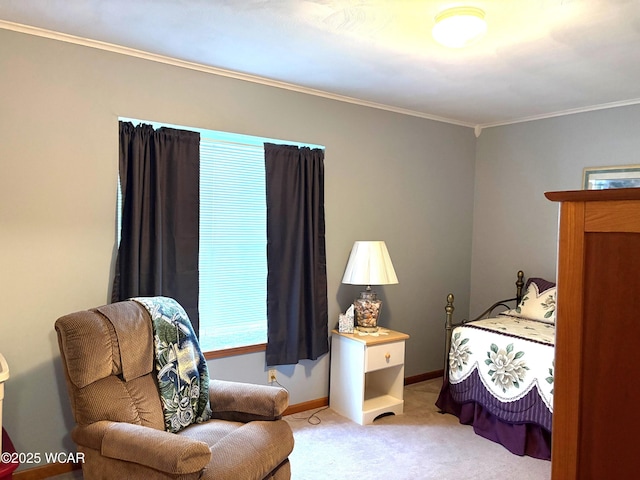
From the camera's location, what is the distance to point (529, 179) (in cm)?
445

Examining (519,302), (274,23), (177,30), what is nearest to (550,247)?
(519,302)

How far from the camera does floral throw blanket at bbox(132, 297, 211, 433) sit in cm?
240

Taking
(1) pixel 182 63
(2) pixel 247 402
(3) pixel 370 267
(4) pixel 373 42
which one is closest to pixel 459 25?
(4) pixel 373 42

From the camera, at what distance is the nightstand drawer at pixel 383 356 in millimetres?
3477

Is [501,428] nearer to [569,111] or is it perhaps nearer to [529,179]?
[529,179]

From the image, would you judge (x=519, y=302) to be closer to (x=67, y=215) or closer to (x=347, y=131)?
(x=347, y=131)

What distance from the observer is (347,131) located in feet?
12.7

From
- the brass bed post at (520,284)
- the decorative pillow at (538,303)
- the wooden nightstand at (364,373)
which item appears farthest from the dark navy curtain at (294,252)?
the brass bed post at (520,284)

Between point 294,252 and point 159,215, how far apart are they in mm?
1046

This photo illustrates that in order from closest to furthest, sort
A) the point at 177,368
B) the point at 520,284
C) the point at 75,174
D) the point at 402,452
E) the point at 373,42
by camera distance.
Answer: the point at 177,368 → the point at 373,42 → the point at 75,174 → the point at 402,452 → the point at 520,284

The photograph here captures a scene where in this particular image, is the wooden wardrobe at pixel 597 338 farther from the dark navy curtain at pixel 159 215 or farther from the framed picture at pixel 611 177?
the framed picture at pixel 611 177

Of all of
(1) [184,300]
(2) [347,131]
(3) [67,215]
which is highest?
(2) [347,131]

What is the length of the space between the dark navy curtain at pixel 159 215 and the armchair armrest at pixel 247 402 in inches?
27.0

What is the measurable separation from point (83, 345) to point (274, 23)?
1793 mm
